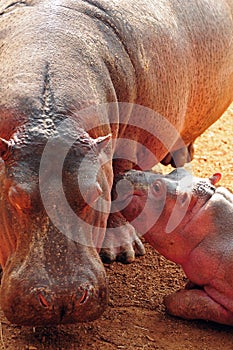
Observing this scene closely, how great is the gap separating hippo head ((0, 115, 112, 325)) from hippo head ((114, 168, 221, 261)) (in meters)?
0.73

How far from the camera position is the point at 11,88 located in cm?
281

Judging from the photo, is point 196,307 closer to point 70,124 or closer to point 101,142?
point 101,142

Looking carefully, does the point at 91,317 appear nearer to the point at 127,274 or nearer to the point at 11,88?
the point at 11,88

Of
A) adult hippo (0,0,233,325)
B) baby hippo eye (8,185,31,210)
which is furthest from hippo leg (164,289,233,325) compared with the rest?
baby hippo eye (8,185,31,210)

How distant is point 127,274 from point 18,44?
1455 millimetres

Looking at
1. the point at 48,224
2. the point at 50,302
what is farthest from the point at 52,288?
the point at 48,224

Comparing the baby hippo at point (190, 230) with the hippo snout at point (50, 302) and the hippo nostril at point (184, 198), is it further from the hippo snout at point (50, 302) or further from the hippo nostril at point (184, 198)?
the hippo snout at point (50, 302)

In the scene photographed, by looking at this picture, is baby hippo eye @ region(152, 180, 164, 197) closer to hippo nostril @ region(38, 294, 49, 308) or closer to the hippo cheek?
the hippo cheek

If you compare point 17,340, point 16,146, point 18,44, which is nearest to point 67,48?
point 18,44

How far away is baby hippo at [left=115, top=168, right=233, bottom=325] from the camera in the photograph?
11.0 feet

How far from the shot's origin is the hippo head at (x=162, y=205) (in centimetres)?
343

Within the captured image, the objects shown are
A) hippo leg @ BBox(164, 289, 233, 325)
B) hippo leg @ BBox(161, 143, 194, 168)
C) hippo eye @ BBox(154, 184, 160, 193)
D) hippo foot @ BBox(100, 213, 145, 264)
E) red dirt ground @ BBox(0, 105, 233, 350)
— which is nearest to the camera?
red dirt ground @ BBox(0, 105, 233, 350)

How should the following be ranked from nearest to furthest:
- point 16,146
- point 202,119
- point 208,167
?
1. point 16,146
2. point 202,119
3. point 208,167

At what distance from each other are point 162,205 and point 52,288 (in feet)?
3.21
